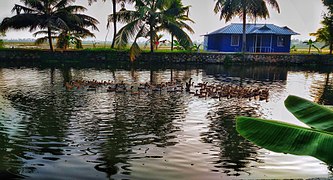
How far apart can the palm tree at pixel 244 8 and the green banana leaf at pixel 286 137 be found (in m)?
35.1

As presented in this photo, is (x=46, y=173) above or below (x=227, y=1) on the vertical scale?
below

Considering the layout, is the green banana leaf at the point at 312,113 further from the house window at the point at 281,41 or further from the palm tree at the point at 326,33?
the house window at the point at 281,41

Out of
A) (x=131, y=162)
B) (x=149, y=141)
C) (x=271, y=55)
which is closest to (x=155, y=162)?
(x=131, y=162)

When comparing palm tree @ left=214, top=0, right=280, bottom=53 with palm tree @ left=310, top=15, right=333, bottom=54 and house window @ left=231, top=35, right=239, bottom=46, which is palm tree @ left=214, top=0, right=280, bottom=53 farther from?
palm tree @ left=310, top=15, right=333, bottom=54

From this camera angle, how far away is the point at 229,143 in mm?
9094

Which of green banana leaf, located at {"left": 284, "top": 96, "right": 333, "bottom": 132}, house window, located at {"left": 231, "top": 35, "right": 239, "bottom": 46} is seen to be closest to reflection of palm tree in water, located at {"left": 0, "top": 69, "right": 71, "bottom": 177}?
green banana leaf, located at {"left": 284, "top": 96, "right": 333, "bottom": 132}

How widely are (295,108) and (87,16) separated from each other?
35.3 meters

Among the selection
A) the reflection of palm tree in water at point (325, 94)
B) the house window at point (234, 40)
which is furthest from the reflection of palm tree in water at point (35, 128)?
the house window at point (234, 40)

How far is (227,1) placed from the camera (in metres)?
38.2

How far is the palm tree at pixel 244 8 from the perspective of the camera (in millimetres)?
36406

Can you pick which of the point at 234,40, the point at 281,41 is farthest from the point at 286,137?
the point at 281,41

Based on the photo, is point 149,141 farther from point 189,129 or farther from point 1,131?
point 1,131

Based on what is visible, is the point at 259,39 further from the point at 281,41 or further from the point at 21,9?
the point at 21,9

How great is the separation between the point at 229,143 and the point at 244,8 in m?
30.5
